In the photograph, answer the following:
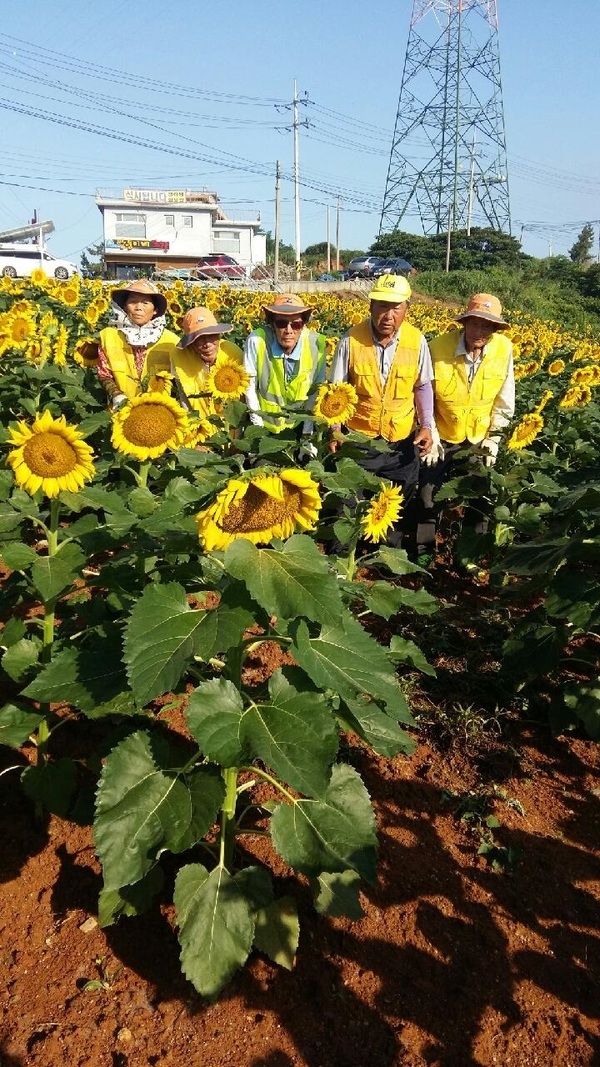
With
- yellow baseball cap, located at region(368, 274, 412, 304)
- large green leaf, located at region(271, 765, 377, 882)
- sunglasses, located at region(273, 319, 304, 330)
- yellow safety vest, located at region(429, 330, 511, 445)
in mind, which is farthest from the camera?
yellow safety vest, located at region(429, 330, 511, 445)

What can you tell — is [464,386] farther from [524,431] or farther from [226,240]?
[226,240]

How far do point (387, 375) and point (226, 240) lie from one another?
61.5m

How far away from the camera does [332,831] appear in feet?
6.35

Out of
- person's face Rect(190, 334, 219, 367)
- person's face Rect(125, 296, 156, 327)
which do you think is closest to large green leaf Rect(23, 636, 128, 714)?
person's face Rect(190, 334, 219, 367)

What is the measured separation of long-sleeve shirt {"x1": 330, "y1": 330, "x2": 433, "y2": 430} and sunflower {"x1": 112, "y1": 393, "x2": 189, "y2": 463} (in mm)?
2021

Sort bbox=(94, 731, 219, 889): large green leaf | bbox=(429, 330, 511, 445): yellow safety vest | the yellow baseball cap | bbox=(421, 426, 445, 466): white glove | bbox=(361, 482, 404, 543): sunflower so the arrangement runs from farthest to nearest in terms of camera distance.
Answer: bbox=(429, 330, 511, 445): yellow safety vest, bbox=(421, 426, 445, 466): white glove, the yellow baseball cap, bbox=(361, 482, 404, 543): sunflower, bbox=(94, 731, 219, 889): large green leaf

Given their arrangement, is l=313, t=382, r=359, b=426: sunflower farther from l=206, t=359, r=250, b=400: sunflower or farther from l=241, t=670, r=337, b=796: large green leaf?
l=241, t=670, r=337, b=796: large green leaf

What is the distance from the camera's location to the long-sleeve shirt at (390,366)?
450 centimetres

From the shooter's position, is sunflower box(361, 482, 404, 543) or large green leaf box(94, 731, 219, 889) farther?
sunflower box(361, 482, 404, 543)

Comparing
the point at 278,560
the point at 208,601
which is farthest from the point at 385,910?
the point at 208,601

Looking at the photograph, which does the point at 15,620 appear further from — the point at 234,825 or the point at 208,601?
the point at 208,601

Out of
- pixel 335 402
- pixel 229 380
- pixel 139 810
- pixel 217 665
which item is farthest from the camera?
pixel 229 380

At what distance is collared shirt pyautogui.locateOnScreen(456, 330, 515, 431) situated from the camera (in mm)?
4859

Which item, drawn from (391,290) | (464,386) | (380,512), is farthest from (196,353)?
(380,512)
